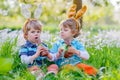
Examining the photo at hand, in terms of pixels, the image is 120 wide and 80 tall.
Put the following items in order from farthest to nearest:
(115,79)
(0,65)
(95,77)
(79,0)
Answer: (79,0) < (95,77) < (115,79) < (0,65)

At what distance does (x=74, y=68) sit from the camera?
3.86m

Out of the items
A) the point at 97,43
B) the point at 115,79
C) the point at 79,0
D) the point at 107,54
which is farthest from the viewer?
the point at 79,0

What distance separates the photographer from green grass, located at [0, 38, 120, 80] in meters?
3.28

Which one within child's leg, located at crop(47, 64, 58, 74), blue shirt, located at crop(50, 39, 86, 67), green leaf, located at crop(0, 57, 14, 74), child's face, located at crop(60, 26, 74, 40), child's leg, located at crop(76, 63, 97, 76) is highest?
child's face, located at crop(60, 26, 74, 40)

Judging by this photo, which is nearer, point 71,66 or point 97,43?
point 71,66

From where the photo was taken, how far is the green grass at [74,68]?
328 cm

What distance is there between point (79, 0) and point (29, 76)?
434 centimetres

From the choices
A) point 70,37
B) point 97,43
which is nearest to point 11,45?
point 70,37

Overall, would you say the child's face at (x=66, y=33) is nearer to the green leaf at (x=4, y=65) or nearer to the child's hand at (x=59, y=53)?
the child's hand at (x=59, y=53)

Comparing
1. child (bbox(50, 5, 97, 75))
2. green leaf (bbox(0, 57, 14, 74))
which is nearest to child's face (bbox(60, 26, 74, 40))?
child (bbox(50, 5, 97, 75))

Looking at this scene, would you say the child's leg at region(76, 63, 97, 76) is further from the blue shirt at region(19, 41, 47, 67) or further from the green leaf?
the green leaf

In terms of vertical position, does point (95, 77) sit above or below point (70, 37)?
below

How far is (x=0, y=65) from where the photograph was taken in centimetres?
145

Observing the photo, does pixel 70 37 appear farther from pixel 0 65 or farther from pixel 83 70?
pixel 0 65
